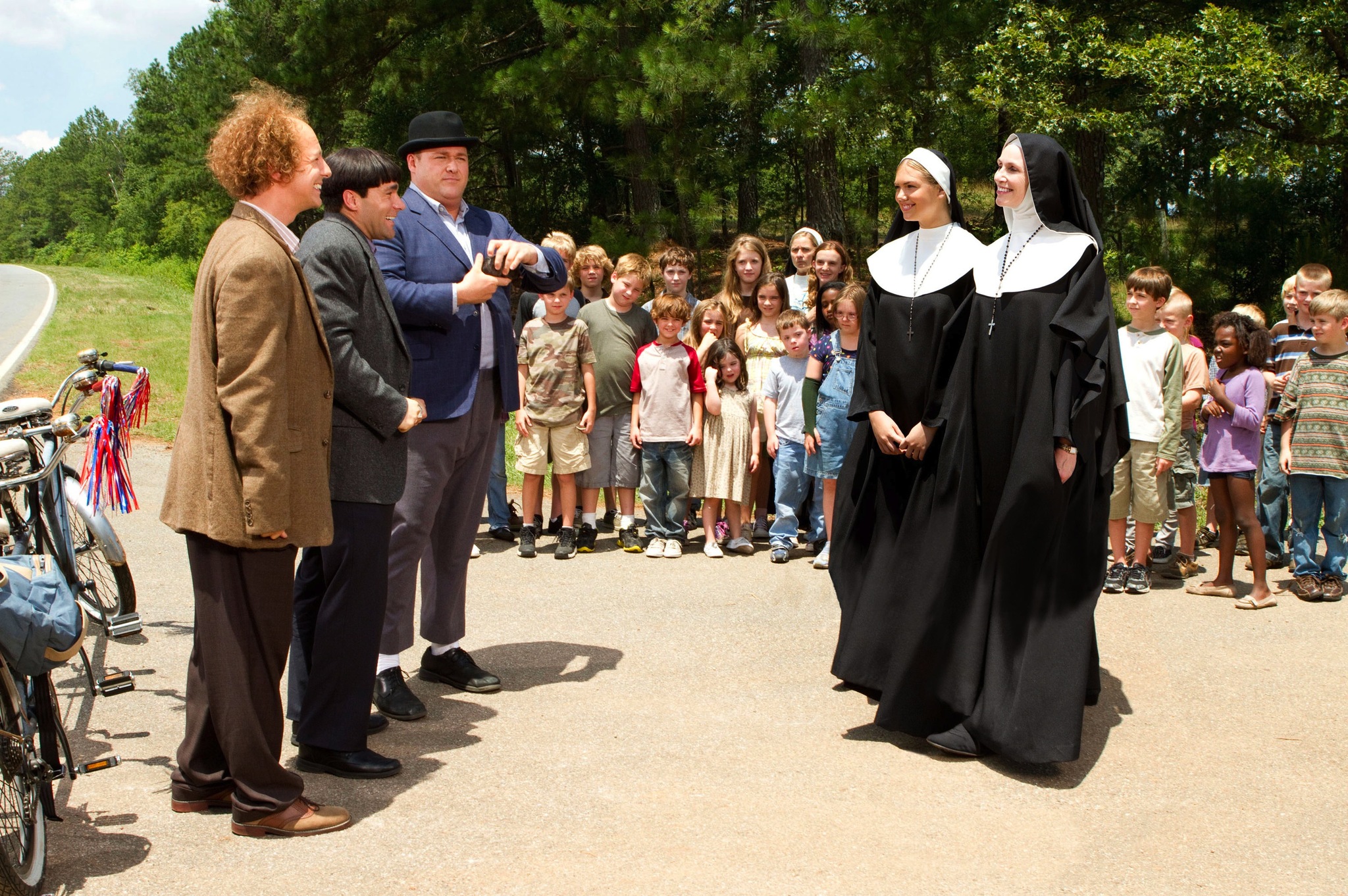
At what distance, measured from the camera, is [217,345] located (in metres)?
3.42

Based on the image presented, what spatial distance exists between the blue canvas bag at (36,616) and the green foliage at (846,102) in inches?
437

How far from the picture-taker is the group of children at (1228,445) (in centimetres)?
669

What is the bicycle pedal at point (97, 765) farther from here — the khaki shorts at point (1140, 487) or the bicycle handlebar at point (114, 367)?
the khaki shorts at point (1140, 487)

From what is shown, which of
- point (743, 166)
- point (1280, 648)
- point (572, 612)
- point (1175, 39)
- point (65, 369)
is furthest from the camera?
point (743, 166)

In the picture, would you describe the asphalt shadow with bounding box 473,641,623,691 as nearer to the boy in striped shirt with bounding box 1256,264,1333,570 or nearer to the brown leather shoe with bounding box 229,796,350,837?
the brown leather shoe with bounding box 229,796,350,837

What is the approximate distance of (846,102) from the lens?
1347 cm

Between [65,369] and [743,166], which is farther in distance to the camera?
[743,166]

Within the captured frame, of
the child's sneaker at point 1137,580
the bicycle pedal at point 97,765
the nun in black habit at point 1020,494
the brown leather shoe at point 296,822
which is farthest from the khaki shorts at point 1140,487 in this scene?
the bicycle pedal at point 97,765

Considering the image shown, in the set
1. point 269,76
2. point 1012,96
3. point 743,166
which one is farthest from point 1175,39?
point 269,76


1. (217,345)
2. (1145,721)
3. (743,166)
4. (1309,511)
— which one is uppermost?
(743,166)

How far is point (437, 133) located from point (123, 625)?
2725mm

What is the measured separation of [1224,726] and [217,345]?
4072 mm

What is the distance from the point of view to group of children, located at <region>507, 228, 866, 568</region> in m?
7.68

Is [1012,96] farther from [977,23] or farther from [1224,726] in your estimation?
[1224,726]
